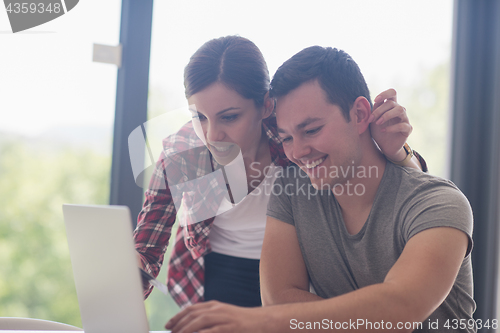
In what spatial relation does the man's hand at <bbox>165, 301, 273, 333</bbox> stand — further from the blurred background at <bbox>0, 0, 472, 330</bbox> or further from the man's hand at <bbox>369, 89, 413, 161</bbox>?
the blurred background at <bbox>0, 0, 472, 330</bbox>

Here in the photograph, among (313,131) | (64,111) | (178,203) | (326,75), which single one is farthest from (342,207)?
(64,111)

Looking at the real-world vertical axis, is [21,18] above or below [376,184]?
above

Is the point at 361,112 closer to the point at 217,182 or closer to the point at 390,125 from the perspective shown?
the point at 390,125

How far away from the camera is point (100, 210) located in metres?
0.63

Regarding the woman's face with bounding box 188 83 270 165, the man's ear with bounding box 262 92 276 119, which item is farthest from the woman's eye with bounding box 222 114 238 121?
the man's ear with bounding box 262 92 276 119

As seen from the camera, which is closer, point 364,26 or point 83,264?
point 83,264

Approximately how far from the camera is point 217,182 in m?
1.30

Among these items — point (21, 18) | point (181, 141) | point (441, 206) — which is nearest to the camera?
point (441, 206)

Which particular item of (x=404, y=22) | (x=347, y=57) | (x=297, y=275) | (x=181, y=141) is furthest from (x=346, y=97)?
(x=404, y=22)

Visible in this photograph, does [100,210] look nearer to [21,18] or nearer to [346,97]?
[346,97]

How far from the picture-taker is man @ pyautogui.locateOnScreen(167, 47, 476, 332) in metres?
0.84

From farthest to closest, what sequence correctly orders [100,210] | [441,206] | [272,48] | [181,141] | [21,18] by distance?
[272,48]
[21,18]
[181,141]
[441,206]
[100,210]

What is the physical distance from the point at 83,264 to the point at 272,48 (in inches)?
55.6

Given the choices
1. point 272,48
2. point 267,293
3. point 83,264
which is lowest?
point 267,293
